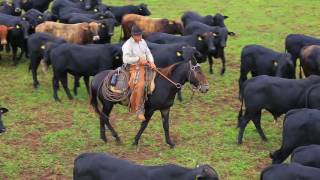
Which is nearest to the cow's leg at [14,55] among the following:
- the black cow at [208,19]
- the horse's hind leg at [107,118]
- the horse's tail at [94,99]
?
the black cow at [208,19]

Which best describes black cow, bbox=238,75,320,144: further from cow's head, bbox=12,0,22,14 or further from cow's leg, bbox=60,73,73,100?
cow's head, bbox=12,0,22,14

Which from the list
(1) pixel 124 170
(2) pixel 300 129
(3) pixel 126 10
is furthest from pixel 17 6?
(1) pixel 124 170

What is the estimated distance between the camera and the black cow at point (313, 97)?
30.0 feet

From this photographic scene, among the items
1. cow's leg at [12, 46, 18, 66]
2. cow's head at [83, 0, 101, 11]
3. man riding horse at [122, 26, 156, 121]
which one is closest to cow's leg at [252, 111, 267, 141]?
man riding horse at [122, 26, 156, 121]

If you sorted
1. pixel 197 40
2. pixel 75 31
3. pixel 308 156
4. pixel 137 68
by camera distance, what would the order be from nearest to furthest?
pixel 308 156 → pixel 137 68 → pixel 197 40 → pixel 75 31

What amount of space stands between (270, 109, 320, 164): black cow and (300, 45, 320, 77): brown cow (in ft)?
13.4

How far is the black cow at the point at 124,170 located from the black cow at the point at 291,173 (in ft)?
2.65

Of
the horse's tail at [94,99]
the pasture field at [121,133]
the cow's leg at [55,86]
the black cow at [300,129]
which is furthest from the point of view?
the cow's leg at [55,86]

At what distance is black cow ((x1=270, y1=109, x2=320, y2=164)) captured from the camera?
26.4 ft

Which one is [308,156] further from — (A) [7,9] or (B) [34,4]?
(B) [34,4]

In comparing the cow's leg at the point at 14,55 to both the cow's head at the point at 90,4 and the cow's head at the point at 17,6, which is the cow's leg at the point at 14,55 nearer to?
the cow's head at the point at 17,6

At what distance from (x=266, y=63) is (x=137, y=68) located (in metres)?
3.79

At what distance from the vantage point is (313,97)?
9.19 meters

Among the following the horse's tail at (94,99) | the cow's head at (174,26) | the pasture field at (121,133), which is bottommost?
the pasture field at (121,133)
